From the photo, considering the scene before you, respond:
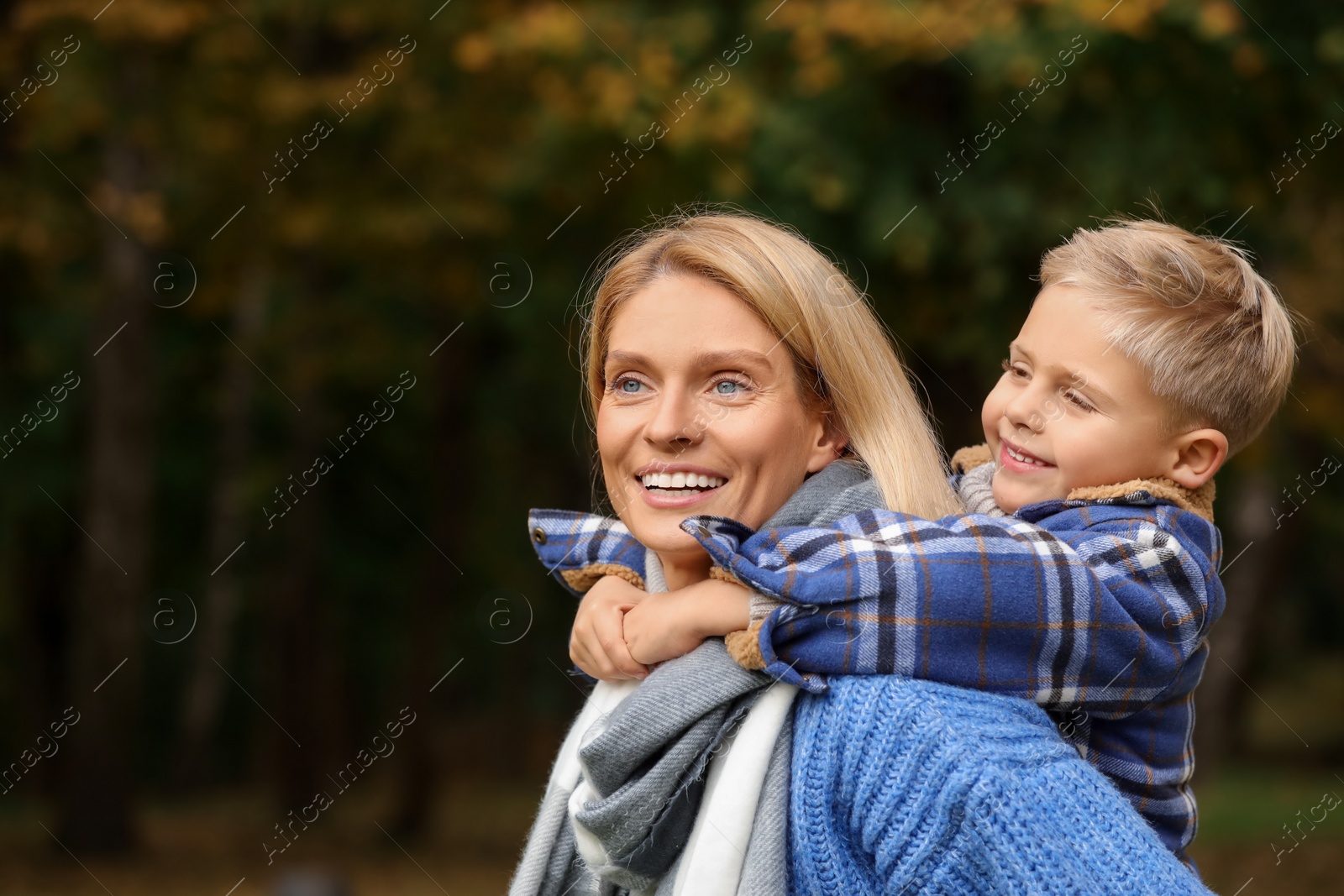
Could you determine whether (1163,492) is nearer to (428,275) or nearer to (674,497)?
(674,497)

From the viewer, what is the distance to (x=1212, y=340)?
2.11 meters

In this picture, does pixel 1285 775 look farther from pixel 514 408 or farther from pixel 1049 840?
pixel 1049 840

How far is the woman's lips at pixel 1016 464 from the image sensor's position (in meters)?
2.22

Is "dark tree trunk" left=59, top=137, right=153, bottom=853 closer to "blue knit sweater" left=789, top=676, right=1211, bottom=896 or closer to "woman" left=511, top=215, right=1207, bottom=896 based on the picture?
"woman" left=511, top=215, right=1207, bottom=896

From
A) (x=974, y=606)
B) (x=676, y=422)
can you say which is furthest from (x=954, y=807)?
(x=676, y=422)

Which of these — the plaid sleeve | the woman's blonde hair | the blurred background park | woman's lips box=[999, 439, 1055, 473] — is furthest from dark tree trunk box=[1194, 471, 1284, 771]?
the plaid sleeve

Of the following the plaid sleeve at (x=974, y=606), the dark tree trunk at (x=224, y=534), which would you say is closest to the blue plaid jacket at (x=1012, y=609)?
the plaid sleeve at (x=974, y=606)

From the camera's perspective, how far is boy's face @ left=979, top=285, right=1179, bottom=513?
2.12 m

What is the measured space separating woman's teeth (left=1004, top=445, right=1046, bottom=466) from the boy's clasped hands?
0.56m

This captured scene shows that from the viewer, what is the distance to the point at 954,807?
5.74 ft

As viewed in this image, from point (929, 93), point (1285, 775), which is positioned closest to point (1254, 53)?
point (929, 93)

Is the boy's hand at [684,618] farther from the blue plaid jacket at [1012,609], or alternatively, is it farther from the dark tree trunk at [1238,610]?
the dark tree trunk at [1238,610]

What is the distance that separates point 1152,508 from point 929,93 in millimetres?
5569

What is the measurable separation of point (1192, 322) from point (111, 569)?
405 inches
